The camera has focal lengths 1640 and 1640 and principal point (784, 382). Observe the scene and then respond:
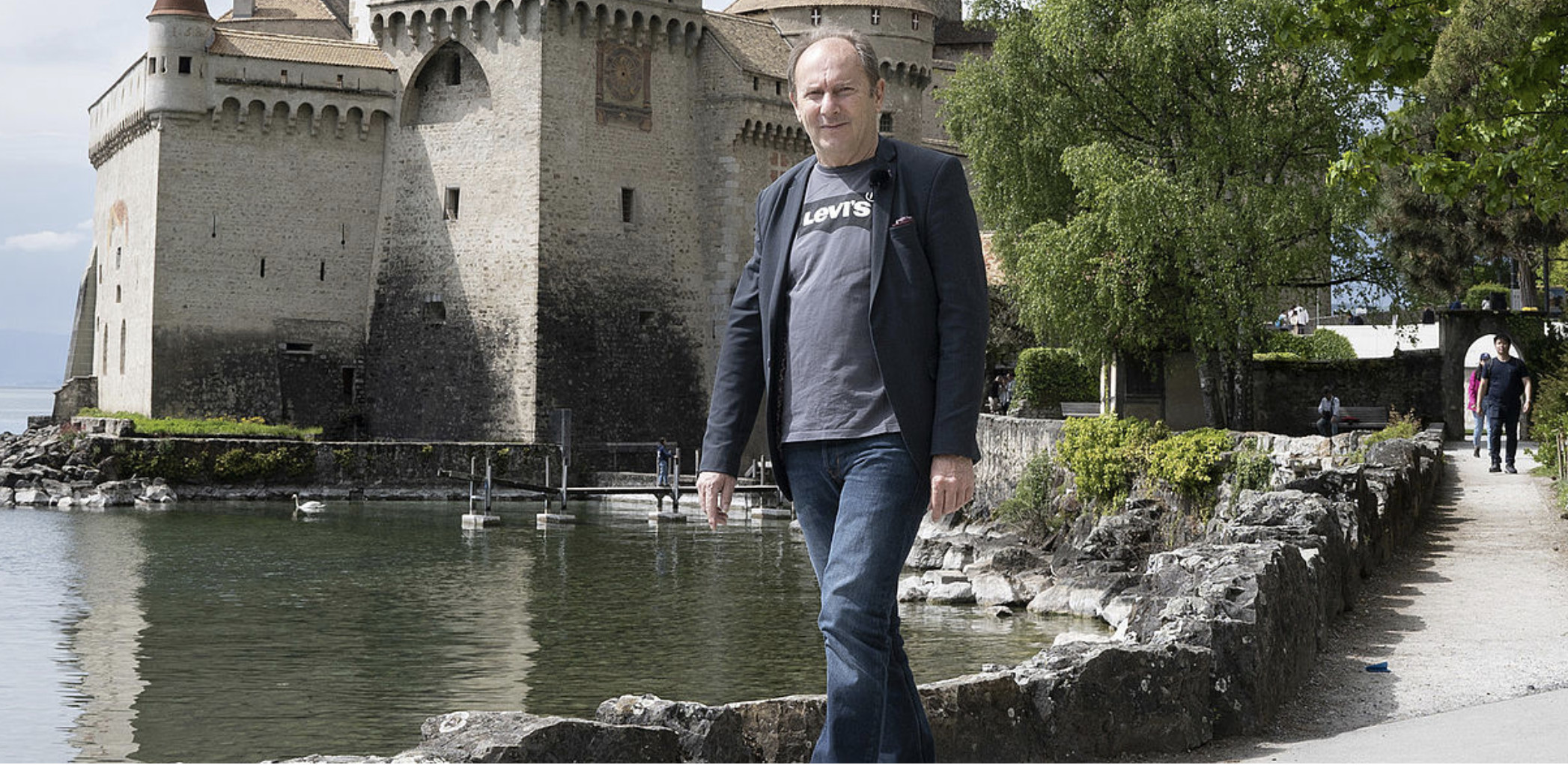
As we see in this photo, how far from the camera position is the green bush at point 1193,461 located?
18266 millimetres

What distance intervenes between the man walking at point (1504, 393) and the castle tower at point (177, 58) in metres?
31.5

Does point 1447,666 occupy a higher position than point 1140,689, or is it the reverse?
point 1140,689

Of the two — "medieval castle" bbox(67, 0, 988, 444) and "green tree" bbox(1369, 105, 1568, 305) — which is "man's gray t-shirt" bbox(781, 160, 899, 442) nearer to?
"green tree" bbox(1369, 105, 1568, 305)

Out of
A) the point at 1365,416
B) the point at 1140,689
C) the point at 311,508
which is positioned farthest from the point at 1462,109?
the point at 311,508

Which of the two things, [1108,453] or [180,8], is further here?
[180,8]

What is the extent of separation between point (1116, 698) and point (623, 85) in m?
37.0

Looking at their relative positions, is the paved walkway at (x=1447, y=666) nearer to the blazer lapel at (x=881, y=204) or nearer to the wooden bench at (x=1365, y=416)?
the blazer lapel at (x=881, y=204)

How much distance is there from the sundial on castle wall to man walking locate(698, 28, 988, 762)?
37.2 m

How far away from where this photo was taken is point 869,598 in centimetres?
411

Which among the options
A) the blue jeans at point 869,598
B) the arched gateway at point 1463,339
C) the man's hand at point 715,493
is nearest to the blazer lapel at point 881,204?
the blue jeans at point 869,598

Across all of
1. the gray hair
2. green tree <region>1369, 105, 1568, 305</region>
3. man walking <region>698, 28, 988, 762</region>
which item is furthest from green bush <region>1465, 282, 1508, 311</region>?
man walking <region>698, 28, 988, 762</region>

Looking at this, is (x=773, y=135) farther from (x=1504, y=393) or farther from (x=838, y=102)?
(x=838, y=102)

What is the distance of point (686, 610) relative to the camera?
18984 mm

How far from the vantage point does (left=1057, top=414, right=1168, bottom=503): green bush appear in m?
20.2
